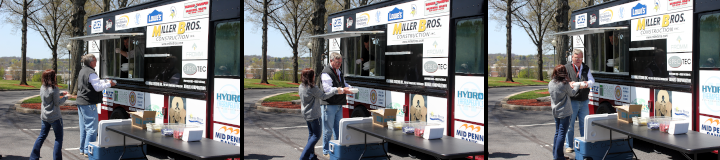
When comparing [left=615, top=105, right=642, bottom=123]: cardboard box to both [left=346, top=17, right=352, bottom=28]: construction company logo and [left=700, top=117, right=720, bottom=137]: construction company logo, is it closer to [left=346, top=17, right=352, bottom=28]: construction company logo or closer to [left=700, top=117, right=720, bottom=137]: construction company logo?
[left=700, top=117, right=720, bottom=137]: construction company logo

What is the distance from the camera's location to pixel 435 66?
4879 mm

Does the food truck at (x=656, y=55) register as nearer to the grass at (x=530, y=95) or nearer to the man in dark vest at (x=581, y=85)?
the man in dark vest at (x=581, y=85)

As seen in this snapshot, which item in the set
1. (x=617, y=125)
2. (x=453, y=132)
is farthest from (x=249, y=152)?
(x=617, y=125)

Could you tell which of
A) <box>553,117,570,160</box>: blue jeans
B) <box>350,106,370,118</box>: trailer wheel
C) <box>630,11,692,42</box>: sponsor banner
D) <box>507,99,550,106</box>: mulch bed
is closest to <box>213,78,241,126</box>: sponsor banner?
<box>350,106,370,118</box>: trailer wheel

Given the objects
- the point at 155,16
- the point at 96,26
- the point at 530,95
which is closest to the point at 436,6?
the point at 155,16

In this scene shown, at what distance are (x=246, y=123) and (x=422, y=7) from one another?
328 centimetres

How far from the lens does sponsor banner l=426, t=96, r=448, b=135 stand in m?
4.95

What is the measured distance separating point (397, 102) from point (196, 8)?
205cm

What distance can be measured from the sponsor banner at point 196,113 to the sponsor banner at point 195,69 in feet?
0.75

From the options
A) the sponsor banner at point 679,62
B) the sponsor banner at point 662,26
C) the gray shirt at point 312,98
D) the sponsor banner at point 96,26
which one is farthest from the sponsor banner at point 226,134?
the sponsor banner at point 679,62

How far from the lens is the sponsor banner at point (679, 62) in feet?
16.9

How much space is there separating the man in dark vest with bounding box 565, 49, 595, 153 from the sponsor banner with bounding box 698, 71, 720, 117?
958mm

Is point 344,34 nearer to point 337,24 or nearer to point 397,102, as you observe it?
point 337,24

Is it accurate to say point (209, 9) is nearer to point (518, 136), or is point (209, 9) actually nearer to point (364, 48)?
point (364, 48)
